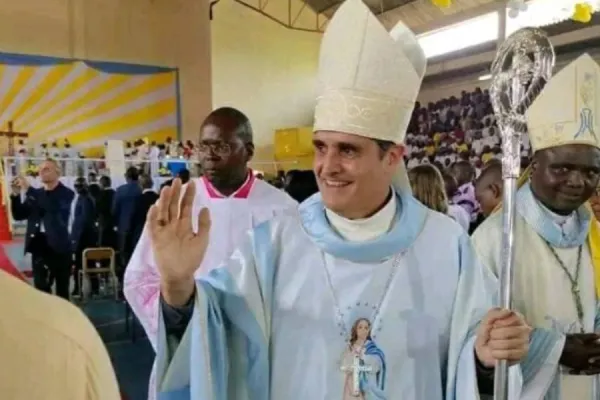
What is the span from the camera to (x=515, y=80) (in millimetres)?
1580

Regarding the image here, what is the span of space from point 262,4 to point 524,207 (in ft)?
42.7

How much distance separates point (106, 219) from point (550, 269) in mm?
6394

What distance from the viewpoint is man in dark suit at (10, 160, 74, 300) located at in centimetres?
584

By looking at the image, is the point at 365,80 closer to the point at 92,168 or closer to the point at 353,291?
the point at 353,291

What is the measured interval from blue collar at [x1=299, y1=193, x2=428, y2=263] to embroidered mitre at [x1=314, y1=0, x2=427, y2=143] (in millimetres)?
185

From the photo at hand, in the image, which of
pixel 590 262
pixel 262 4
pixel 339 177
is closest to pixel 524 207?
pixel 590 262

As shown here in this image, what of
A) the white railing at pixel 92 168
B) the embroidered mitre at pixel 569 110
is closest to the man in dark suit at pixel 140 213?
the white railing at pixel 92 168

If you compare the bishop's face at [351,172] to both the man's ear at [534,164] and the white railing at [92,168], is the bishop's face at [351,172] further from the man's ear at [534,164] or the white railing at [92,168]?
the white railing at [92,168]

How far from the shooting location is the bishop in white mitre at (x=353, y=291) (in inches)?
59.1

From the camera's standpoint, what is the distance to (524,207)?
83.7 inches

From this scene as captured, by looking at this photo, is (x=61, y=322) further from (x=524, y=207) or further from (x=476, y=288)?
(x=524, y=207)

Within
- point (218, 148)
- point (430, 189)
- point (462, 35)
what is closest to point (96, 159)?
point (462, 35)

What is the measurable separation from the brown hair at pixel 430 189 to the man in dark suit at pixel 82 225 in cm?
500

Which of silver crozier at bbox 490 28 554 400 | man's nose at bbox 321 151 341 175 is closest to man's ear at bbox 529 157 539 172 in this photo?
silver crozier at bbox 490 28 554 400
